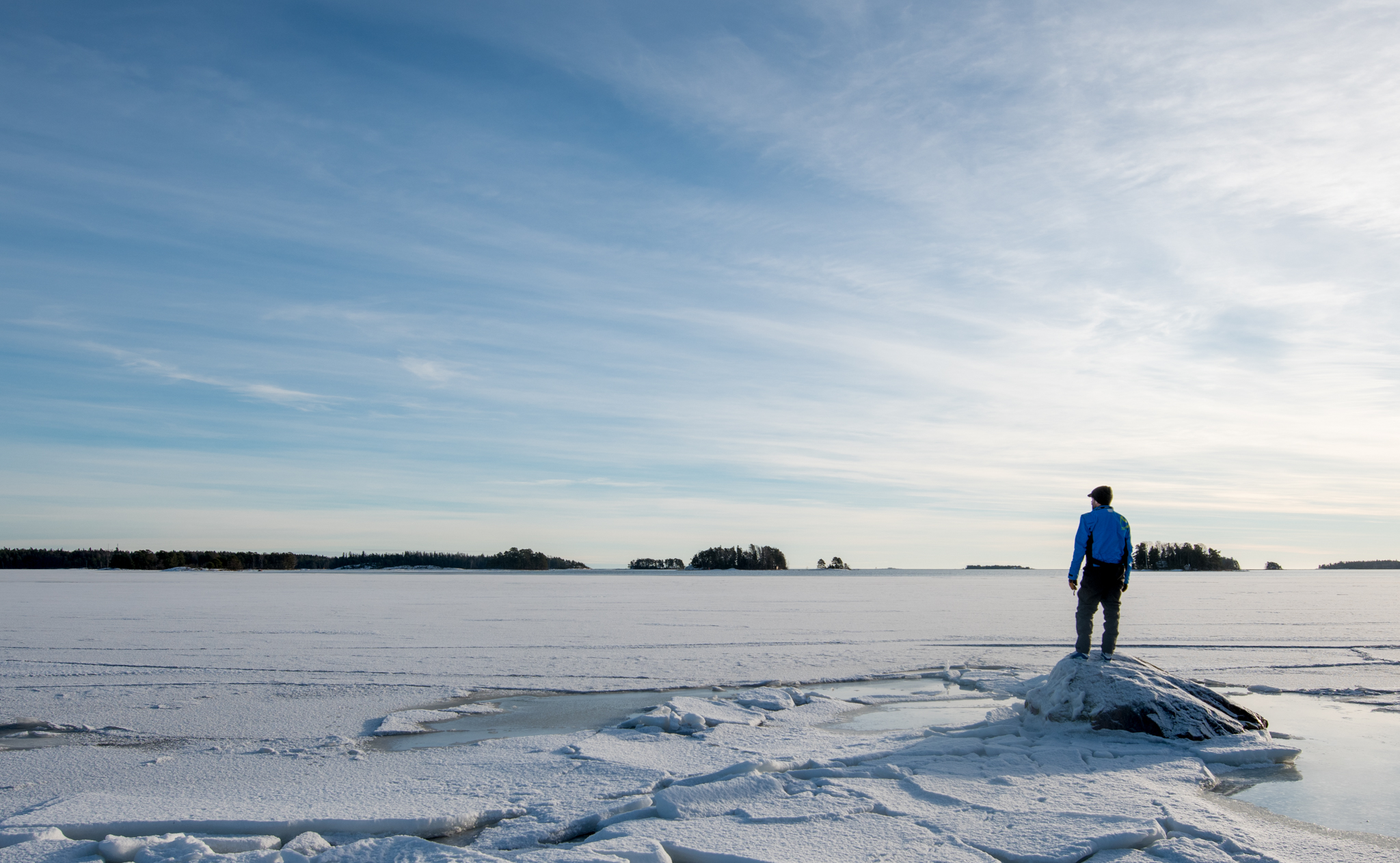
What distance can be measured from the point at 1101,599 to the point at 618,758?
14.5 ft

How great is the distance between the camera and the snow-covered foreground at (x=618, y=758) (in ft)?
12.2

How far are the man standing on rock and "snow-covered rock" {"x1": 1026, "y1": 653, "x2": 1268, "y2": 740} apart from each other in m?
0.58

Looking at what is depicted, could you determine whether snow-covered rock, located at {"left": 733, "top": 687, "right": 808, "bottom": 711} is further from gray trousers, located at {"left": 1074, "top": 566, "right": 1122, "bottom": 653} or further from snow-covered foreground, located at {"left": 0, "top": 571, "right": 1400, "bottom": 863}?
gray trousers, located at {"left": 1074, "top": 566, "right": 1122, "bottom": 653}

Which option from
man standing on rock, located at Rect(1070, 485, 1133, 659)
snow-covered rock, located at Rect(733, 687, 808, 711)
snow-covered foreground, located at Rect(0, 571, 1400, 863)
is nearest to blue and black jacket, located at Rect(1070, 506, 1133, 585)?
man standing on rock, located at Rect(1070, 485, 1133, 659)

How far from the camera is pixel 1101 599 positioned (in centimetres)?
707

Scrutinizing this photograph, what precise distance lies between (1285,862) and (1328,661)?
25.8 ft

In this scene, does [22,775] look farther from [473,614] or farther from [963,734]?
[473,614]

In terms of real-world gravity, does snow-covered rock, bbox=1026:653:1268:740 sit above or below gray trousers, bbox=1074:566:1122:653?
below

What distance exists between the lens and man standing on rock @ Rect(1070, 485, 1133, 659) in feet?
22.5

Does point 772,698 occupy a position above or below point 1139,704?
below

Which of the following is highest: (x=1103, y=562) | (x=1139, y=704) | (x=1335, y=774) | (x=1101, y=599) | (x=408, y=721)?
(x=1103, y=562)

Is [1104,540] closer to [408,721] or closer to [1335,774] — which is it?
[1335,774]

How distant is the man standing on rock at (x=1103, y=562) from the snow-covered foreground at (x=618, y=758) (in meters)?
0.99

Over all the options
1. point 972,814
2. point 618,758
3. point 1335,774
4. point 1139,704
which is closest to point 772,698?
point 618,758
